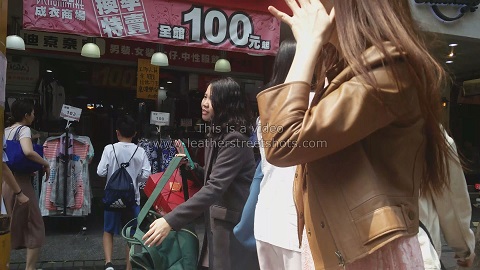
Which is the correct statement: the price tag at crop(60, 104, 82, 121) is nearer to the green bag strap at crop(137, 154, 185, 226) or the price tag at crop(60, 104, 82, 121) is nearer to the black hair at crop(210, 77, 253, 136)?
the black hair at crop(210, 77, 253, 136)

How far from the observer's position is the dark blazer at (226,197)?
2.70 metres

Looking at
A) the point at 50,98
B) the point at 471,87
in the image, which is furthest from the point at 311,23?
the point at 471,87

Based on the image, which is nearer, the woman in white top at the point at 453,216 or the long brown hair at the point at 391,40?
the long brown hair at the point at 391,40

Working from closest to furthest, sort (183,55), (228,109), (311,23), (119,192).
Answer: (311,23) < (228,109) < (119,192) < (183,55)

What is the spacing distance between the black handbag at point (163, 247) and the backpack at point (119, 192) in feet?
7.58

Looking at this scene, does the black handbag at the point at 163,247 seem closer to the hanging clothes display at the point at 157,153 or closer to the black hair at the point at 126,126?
the black hair at the point at 126,126

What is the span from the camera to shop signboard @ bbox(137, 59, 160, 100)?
26.7 ft

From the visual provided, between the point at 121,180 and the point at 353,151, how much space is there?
14.6 feet

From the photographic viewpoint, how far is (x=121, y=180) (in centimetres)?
518

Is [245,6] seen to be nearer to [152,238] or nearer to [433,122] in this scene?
[152,238]

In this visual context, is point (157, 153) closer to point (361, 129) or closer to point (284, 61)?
point (284, 61)

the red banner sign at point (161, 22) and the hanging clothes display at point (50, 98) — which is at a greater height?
the red banner sign at point (161, 22)

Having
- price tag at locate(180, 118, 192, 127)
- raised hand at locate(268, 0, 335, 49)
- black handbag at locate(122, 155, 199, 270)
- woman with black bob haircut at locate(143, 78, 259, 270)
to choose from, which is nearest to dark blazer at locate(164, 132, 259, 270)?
woman with black bob haircut at locate(143, 78, 259, 270)

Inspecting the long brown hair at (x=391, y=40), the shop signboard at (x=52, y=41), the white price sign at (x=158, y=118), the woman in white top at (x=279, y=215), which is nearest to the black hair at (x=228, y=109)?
the woman in white top at (x=279, y=215)
